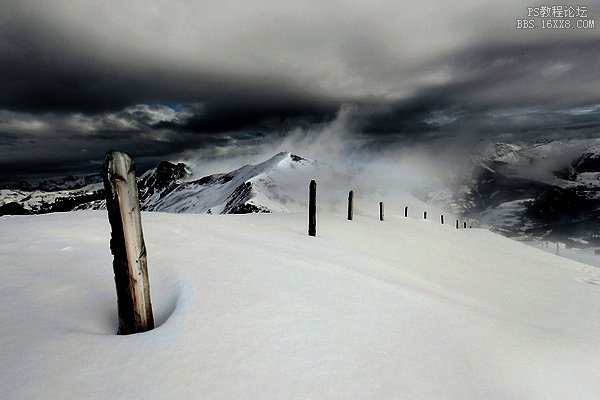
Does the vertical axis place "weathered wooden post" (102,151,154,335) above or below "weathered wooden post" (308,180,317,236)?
above

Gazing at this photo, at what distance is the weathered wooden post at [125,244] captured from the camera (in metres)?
3.23

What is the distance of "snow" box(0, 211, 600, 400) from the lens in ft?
9.13

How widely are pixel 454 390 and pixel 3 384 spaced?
3.98 meters

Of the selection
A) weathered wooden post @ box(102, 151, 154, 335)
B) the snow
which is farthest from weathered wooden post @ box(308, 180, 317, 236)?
weathered wooden post @ box(102, 151, 154, 335)

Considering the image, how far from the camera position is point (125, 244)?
10.7ft

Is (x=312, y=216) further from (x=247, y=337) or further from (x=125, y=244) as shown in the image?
(x=125, y=244)

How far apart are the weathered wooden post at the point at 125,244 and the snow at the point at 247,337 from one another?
25 centimetres

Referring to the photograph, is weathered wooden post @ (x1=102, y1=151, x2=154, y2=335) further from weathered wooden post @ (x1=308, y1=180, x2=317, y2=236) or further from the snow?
weathered wooden post @ (x1=308, y1=180, x2=317, y2=236)

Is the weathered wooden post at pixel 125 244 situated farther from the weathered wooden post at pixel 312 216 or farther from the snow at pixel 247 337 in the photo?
the weathered wooden post at pixel 312 216

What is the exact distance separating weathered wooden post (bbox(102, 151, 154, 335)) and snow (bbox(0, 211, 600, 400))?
0.25 m

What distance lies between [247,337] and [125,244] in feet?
5.21

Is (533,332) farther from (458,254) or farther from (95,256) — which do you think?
(458,254)

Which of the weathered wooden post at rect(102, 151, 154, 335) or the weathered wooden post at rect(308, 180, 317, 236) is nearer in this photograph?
the weathered wooden post at rect(102, 151, 154, 335)

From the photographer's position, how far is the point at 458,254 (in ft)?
51.0
